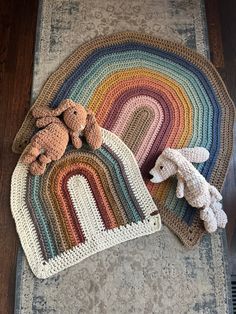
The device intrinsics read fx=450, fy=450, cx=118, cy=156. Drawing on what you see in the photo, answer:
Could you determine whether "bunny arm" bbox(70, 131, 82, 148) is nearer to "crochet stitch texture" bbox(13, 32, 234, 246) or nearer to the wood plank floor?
"crochet stitch texture" bbox(13, 32, 234, 246)

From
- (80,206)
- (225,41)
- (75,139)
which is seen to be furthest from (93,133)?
(225,41)

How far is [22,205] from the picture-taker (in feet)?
3.99

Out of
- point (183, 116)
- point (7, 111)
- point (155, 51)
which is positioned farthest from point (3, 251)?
point (155, 51)

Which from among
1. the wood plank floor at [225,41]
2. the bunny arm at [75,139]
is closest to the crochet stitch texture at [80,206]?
the bunny arm at [75,139]

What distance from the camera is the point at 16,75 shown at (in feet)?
4.64

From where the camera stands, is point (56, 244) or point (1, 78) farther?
point (1, 78)

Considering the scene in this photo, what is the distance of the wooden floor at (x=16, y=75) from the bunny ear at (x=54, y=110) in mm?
85

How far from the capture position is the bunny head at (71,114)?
4.04 ft

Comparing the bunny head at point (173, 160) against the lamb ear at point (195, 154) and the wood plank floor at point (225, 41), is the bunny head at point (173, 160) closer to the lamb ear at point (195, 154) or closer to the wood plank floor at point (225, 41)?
the lamb ear at point (195, 154)

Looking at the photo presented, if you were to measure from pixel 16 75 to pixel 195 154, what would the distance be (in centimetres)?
61

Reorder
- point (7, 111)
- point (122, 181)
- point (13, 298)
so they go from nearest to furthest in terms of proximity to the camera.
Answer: point (13, 298) < point (122, 181) < point (7, 111)

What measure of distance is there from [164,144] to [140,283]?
0.40 metres

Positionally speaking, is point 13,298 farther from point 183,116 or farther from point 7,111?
point 183,116

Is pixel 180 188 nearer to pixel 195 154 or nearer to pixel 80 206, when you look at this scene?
pixel 195 154
